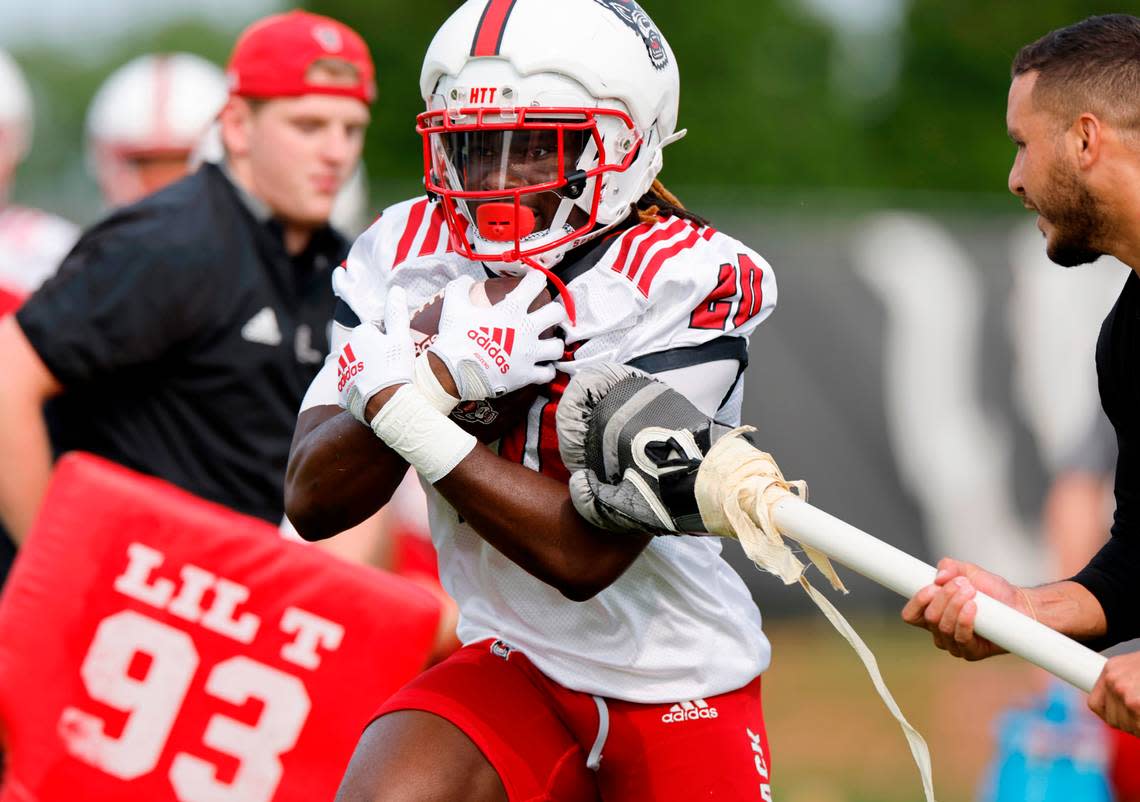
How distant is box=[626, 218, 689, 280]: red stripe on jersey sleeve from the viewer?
9.80 feet

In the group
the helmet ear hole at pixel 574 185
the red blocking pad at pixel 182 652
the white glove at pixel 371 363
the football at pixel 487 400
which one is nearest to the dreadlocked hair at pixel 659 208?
the helmet ear hole at pixel 574 185

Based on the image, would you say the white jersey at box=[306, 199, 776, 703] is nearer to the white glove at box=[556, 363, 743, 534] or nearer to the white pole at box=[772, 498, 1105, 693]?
the white glove at box=[556, 363, 743, 534]

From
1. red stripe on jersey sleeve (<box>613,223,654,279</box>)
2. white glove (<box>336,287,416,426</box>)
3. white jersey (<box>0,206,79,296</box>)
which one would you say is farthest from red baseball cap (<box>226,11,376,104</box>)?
white glove (<box>336,287,416,426</box>)

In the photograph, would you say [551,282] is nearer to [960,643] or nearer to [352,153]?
[960,643]

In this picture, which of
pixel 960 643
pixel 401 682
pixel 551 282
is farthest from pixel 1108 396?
pixel 401 682

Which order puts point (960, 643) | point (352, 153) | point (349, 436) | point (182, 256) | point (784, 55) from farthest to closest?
point (784, 55), point (352, 153), point (182, 256), point (349, 436), point (960, 643)

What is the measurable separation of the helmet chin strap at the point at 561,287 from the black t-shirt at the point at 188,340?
1676 millimetres

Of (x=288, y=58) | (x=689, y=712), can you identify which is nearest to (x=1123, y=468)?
(x=689, y=712)

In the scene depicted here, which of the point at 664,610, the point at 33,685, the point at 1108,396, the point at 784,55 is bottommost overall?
the point at 784,55

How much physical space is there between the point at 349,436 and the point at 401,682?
122 cm

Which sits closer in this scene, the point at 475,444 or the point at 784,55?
the point at 475,444

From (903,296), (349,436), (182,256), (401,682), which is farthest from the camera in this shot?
(903,296)

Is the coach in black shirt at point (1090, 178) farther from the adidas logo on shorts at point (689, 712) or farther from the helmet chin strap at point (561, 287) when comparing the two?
the helmet chin strap at point (561, 287)

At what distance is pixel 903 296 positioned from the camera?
9.23 m
